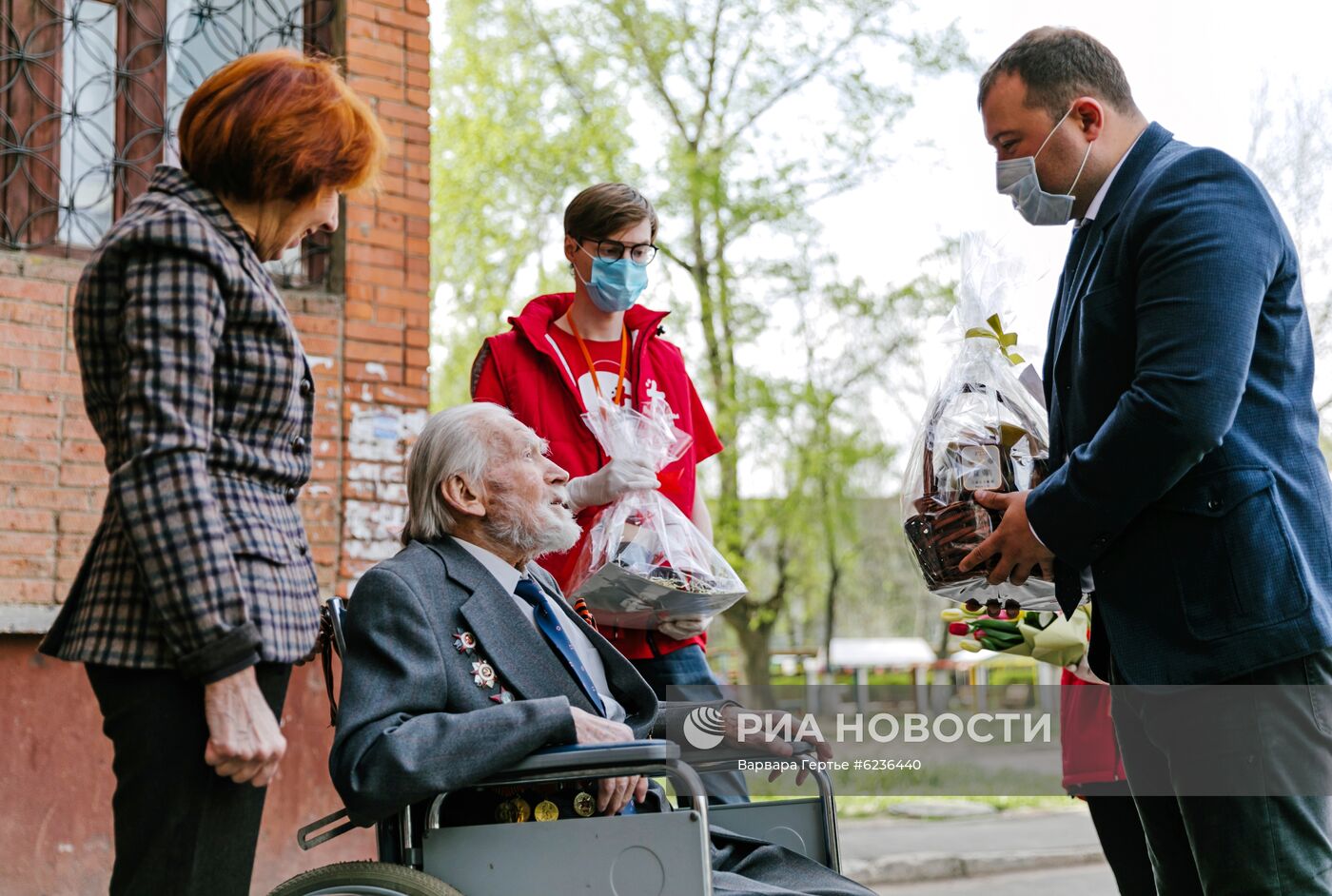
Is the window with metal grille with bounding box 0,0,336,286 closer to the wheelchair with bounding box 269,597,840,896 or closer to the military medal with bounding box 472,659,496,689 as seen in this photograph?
the military medal with bounding box 472,659,496,689

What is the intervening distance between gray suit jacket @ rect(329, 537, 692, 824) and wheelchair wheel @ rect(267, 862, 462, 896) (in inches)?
4.2

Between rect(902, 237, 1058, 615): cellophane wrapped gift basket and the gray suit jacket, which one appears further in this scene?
rect(902, 237, 1058, 615): cellophane wrapped gift basket

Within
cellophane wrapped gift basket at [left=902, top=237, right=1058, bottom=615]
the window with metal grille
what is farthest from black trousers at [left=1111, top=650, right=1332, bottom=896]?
the window with metal grille

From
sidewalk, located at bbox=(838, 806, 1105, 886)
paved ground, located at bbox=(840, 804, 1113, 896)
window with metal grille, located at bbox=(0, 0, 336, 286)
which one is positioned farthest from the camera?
sidewalk, located at bbox=(838, 806, 1105, 886)

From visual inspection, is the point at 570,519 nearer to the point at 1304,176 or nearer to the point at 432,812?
the point at 432,812

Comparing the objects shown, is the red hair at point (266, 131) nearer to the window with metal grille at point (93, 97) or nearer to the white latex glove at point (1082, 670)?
the white latex glove at point (1082, 670)

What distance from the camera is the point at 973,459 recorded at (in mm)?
2594

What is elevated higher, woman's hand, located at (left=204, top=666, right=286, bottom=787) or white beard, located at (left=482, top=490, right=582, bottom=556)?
white beard, located at (left=482, top=490, right=582, bottom=556)

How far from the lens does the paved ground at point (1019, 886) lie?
675 centimetres

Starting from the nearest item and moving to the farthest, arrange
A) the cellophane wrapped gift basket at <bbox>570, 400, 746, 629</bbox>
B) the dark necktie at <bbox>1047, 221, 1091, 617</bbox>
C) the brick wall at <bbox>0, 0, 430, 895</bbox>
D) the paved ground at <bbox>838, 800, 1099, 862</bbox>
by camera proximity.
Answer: the dark necktie at <bbox>1047, 221, 1091, 617</bbox> < the cellophane wrapped gift basket at <bbox>570, 400, 746, 629</bbox> < the brick wall at <bbox>0, 0, 430, 895</bbox> < the paved ground at <bbox>838, 800, 1099, 862</bbox>

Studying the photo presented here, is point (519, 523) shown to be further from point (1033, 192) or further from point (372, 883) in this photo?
point (1033, 192)

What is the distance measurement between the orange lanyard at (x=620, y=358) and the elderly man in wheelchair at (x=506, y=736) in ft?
1.95

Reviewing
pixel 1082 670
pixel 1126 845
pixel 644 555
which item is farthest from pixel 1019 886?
pixel 644 555

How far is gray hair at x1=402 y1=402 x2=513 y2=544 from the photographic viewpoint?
298cm
